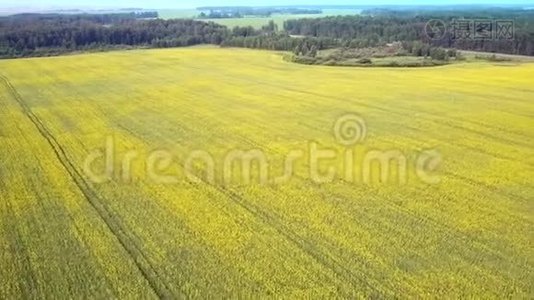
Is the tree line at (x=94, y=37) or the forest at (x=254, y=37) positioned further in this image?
the tree line at (x=94, y=37)

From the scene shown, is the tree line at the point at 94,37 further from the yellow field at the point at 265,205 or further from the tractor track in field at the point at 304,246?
the tractor track in field at the point at 304,246

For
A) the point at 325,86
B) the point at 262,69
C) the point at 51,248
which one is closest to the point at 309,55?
the point at 262,69

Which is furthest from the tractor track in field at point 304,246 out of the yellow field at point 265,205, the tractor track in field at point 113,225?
the tractor track in field at point 113,225

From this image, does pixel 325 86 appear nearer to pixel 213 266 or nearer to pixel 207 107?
pixel 207 107
